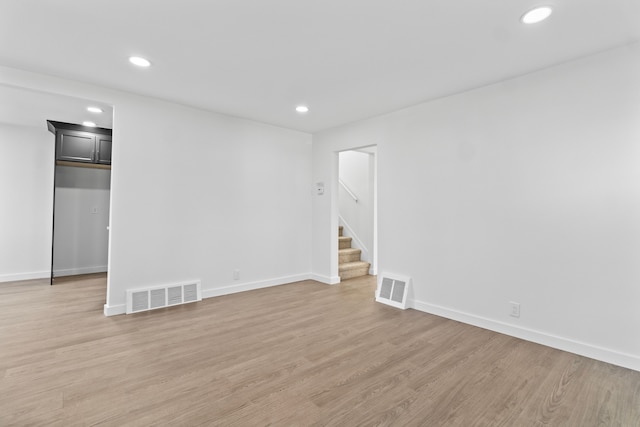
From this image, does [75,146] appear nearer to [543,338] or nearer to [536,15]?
[536,15]

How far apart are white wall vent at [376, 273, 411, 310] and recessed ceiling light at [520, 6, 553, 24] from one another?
9.23ft

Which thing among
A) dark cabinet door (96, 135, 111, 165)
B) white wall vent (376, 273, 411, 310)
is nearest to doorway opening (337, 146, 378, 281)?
white wall vent (376, 273, 411, 310)

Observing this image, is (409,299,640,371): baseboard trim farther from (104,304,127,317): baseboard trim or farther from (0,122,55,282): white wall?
(0,122,55,282): white wall

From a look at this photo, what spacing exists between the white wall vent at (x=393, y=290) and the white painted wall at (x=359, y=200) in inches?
71.1

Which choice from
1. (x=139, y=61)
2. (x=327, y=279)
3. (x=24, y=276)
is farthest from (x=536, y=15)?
(x=24, y=276)

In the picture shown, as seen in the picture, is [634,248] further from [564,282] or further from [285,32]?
[285,32]

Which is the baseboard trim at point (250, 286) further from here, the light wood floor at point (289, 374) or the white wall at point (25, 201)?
the white wall at point (25, 201)

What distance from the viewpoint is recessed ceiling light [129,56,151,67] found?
272cm

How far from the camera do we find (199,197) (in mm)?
4129

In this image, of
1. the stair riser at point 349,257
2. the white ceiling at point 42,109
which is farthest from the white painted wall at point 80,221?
the stair riser at point 349,257

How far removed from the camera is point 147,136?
3695 mm

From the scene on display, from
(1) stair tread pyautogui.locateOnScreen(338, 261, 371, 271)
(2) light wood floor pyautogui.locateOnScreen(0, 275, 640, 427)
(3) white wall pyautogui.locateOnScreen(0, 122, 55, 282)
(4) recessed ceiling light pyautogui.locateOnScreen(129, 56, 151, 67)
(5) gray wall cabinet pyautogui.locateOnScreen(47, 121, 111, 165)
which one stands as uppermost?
(4) recessed ceiling light pyautogui.locateOnScreen(129, 56, 151, 67)

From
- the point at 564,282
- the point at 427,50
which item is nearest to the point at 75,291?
the point at 427,50

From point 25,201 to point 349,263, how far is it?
5620mm
